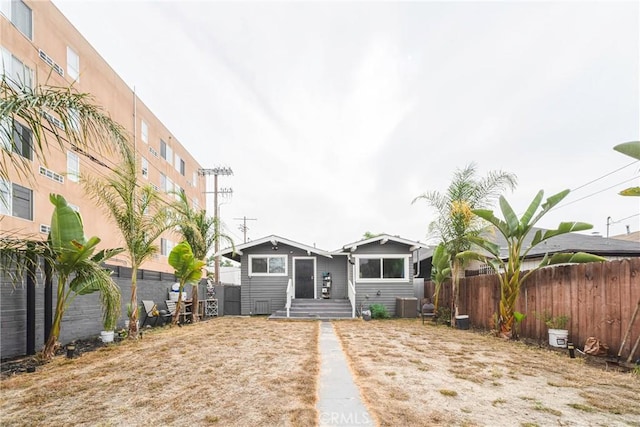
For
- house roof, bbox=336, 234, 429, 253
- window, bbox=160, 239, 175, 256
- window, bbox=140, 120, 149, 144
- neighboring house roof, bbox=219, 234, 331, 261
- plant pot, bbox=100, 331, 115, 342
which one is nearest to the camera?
plant pot, bbox=100, 331, 115, 342

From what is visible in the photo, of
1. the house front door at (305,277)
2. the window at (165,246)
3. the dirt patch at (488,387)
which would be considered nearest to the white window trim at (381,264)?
the house front door at (305,277)

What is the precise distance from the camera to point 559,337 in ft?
22.0

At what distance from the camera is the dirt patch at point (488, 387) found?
10.8 feet

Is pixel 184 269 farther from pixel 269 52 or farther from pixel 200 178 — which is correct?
pixel 200 178

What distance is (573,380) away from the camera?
15.2 ft

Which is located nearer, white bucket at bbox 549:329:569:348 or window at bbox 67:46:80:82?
white bucket at bbox 549:329:569:348

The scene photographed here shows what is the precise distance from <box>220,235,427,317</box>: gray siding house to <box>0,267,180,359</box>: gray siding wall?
4.93 meters

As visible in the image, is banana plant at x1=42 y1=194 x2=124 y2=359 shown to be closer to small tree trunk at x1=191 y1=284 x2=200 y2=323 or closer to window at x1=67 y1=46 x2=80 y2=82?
small tree trunk at x1=191 y1=284 x2=200 y2=323

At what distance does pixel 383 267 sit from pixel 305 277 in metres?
3.52

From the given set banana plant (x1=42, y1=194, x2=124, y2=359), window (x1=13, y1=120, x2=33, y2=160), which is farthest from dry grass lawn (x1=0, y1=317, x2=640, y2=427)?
window (x1=13, y1=120, x2=33, y2=160)

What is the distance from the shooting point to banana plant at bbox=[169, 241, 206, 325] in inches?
411

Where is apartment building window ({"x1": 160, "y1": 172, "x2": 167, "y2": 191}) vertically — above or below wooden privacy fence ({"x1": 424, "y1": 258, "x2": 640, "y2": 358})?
above

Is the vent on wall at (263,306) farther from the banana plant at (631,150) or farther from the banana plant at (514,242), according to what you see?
the banana plant at (631,150)

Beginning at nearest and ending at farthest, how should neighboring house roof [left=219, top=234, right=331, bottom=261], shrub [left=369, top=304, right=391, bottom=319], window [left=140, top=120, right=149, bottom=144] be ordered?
shrub [left=369, top=304, right=391, bottom=319]
neighboring house roof [left=219, top=234, right=331, bottom=261]
window [left=140, top=120, right=149, bottom=144]
